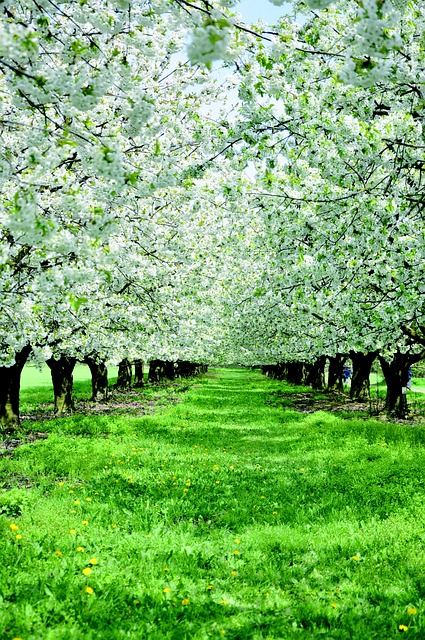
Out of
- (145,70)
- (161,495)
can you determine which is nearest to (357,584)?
(161,495)

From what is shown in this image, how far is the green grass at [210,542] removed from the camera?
5.35 metres

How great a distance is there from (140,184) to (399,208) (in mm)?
4519

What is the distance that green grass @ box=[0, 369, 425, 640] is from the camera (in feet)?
17.5

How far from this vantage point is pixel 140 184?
7.19 meters

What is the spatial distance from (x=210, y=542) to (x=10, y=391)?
12.1 metres

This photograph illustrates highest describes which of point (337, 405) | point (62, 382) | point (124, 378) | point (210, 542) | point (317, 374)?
point (62, 382)

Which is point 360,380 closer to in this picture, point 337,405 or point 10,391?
point 337,405

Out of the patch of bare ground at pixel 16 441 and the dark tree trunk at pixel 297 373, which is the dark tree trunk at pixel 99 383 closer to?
the patch of bare ground at pixel 16 441

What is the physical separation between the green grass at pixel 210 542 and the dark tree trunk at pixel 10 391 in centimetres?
343

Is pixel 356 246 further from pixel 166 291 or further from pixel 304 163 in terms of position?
pixel 166 291

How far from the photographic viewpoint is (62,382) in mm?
23172

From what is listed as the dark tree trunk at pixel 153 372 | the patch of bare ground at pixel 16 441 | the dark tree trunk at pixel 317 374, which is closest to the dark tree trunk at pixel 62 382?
the patch of bare ground at pixel 16 441

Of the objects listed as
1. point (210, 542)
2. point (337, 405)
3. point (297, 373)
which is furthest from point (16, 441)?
point (297, 373)

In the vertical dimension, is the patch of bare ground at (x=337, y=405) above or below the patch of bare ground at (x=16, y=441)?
below
